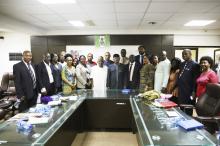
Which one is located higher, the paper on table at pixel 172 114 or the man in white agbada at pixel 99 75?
the man in white agbada at pixel 99 75

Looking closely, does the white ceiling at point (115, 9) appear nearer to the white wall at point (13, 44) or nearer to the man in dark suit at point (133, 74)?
the man in dark suit at point (133, 74)

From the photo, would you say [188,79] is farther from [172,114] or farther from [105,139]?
[105,139]

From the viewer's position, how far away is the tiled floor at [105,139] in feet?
11.0

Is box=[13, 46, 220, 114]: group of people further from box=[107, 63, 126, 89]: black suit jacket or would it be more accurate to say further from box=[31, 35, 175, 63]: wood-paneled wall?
box=[31, 35, 175, 63]: wood-paneled wall

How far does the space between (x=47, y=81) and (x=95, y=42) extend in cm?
322

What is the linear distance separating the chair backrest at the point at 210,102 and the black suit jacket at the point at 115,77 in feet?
7.01

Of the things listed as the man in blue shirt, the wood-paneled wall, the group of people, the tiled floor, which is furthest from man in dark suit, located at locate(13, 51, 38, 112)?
the wood-paneled wall

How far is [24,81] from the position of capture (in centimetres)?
369

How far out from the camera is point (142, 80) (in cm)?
455

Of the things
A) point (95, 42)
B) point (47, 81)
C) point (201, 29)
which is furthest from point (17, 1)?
point (201, 29)

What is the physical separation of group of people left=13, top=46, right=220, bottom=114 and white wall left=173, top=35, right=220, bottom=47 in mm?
3034

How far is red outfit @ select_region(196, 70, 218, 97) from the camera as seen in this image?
3.32 metres

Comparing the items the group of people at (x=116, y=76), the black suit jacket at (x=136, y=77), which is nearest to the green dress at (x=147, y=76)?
the group of people at (x=116, y=76)

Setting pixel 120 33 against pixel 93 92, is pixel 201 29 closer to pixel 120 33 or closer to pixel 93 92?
pixel 120 33
